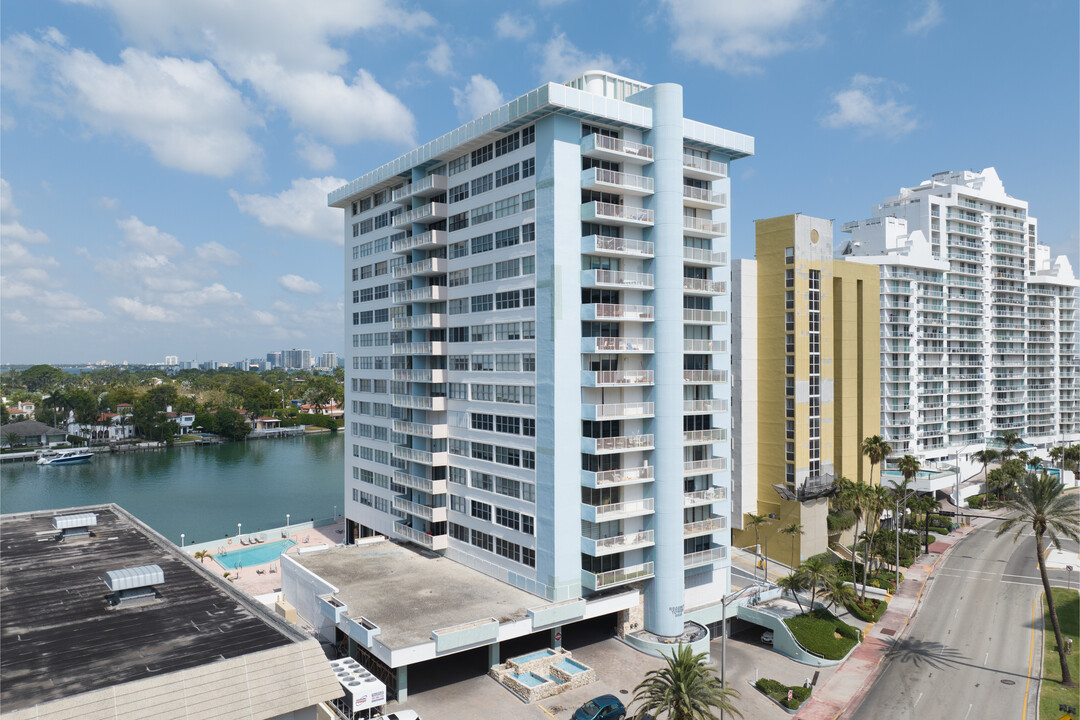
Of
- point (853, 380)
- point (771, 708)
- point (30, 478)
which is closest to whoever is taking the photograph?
point (771, 708)

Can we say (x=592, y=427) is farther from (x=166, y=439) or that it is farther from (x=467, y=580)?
(x=166, y=439)

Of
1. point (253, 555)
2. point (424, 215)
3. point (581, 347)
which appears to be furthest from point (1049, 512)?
point (253, 555)

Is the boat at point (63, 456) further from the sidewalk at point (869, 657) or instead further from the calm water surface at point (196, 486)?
the sidewalk at point (869, 657)

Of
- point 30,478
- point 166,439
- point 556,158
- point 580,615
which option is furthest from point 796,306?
point 166,439

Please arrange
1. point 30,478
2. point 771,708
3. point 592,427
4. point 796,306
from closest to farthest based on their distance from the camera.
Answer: point 771,708 < point 592,427 < point 796,306 < point 30,478

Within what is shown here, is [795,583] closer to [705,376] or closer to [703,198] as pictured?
[705,376]

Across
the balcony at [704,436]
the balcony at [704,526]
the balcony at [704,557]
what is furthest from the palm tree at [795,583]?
the balcony at [704,436]

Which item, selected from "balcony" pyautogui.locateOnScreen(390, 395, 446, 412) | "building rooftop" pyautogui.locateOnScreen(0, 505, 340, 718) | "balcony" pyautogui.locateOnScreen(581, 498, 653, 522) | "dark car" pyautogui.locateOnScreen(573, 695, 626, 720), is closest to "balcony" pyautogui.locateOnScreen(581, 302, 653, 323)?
Answer: "balcony" pyautogui.locateOnScreen(581, 498, 653, 522)
